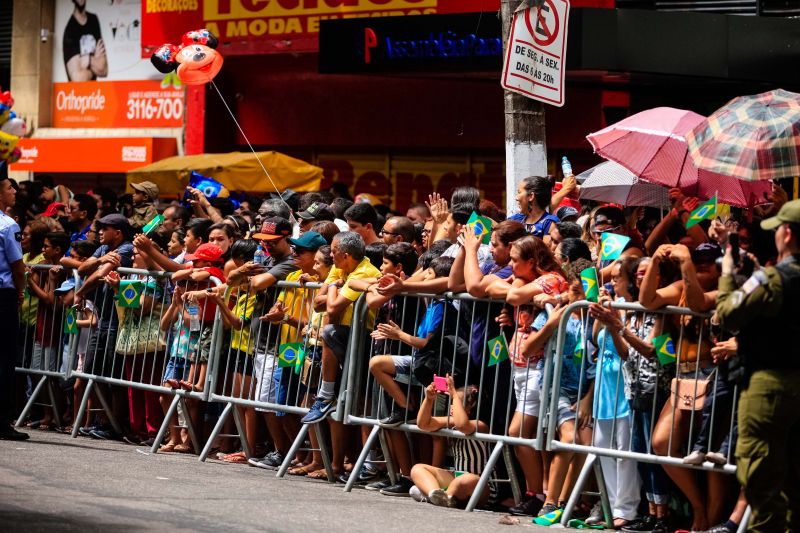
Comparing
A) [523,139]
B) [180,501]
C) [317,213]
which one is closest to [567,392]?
[180,501]

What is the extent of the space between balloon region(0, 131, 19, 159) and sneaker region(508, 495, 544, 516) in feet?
20.7

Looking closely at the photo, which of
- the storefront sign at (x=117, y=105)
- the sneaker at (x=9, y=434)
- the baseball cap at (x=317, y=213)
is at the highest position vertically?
the storefront sign at (x=117, y=105)

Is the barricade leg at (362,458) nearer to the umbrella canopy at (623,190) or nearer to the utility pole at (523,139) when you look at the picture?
the utility pole at (523,139)

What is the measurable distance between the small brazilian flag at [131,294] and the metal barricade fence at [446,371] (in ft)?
9.26

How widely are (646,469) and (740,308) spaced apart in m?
2.06

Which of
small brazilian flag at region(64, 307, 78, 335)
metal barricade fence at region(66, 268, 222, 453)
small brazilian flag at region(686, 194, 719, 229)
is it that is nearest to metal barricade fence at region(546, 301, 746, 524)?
small brazilian flag at region(686, 194, 719, 229)

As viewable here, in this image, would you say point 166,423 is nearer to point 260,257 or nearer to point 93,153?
point 260,257

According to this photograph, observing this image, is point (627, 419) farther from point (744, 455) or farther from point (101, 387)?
point (101, 387)

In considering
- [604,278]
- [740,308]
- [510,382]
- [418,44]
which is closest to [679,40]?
[418,44]

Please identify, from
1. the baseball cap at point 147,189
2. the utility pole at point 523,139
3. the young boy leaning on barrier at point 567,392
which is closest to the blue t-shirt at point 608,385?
the young boy leaning on barrier at point 567,392

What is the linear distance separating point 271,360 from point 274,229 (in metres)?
1.09

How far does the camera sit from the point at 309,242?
11312 mm

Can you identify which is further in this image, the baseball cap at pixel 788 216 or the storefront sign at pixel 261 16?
the storefront sign at pixel 261 16

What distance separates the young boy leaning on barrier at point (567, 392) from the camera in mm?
9188
